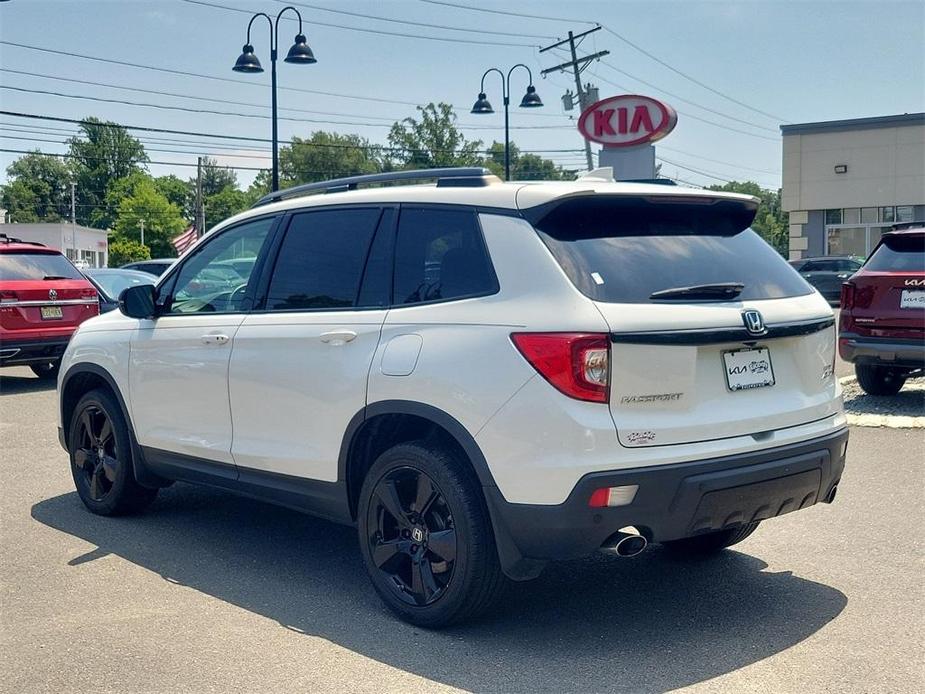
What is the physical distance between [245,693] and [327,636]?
2.07 ft

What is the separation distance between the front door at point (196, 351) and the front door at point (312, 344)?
0.17 metres

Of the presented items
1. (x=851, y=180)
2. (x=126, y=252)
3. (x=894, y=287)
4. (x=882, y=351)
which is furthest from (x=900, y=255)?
(x=126, y=252)

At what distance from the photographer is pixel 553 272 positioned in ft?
13.6

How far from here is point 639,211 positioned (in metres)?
4.44

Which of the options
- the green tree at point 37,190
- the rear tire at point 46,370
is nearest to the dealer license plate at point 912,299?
the rear tire at point 46,370

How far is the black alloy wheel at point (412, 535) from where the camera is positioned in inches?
172

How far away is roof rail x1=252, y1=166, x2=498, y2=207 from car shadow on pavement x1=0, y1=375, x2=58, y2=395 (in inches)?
335

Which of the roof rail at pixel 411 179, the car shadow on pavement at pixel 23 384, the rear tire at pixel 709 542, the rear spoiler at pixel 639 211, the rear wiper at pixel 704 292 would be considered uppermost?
the roof rail at pixel 411 179

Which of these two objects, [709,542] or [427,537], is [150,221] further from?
[427,537]

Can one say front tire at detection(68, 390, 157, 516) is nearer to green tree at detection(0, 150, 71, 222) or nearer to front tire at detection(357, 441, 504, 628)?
front tire at detection(357, 441, 504, 628)

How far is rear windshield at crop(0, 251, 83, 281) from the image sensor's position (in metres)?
13.1

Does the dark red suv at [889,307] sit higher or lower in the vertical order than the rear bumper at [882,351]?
higher

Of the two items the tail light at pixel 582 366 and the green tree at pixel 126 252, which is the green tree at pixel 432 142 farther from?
the tail light at pixel 582 366

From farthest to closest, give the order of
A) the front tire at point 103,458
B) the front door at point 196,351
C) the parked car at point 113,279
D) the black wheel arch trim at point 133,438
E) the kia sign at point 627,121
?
Result: the kia sign at point 627,121 → the parked car at point 113,279 → the front tire at point 103,458 → the black wheel arch trim at point 133,438 → the front door at point 196,351
